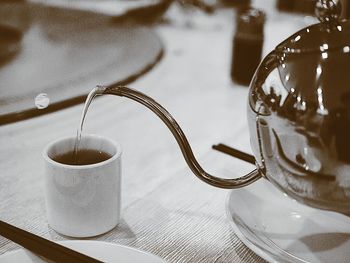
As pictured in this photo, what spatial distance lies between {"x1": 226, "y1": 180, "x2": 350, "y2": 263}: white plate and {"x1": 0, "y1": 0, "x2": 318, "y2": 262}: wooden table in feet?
0.08

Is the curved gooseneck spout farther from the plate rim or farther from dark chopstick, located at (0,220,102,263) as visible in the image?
dark chopstick, located at (0,220,102,263)

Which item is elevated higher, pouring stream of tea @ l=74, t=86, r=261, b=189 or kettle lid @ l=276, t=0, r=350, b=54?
kettle lid @ l=276, t=0, r=350, b=54

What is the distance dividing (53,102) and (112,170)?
0.39 metres

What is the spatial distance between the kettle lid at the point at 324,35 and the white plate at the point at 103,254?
0.21m

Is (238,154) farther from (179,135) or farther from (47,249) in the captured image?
(47,249)

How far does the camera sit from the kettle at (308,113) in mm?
386

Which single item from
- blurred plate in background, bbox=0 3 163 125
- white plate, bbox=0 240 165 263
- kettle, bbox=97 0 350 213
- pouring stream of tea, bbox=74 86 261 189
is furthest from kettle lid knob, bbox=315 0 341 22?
blurred plate in background, bbox=0 3 163 125

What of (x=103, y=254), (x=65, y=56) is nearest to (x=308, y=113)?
(x=103, y=254)

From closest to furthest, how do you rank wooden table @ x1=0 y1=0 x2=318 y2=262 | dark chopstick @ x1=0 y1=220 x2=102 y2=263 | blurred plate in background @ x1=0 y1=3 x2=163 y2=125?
dark chopstick @ x1=0 y1=220 x2=102 y2=263
wooden table @ x1=0 y1=0 x2=318 y2=262
blurred plate in background @ x1=0 y1=3 x2=163 y2=125

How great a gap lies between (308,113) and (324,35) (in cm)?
8

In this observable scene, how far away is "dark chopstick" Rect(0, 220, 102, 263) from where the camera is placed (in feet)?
1.22

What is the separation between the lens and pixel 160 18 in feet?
4.84

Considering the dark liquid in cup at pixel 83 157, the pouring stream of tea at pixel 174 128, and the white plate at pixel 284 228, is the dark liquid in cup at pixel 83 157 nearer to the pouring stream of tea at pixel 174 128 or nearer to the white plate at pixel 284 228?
the pouring stream of tea at pixel 174 128

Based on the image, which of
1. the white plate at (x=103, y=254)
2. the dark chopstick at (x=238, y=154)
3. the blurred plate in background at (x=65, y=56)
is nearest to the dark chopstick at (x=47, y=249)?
the white plate at (x=103, y=254)
